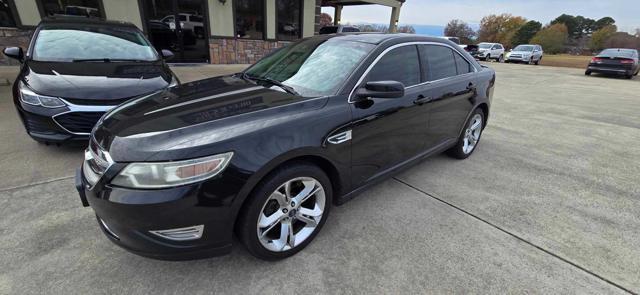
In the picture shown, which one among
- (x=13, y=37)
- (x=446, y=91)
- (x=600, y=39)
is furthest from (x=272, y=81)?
(x=600, y=39)

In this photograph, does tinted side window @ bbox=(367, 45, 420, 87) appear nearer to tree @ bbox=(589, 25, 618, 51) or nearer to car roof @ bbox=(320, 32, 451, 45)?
car roof @ bbox=(320, 32, 451, 45)

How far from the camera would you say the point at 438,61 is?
3234 mm

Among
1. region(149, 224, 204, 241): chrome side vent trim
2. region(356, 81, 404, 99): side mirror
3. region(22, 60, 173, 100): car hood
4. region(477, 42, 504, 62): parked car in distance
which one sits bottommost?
region(477, 42, 504, 62): parked car in distance

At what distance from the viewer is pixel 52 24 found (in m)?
4.54

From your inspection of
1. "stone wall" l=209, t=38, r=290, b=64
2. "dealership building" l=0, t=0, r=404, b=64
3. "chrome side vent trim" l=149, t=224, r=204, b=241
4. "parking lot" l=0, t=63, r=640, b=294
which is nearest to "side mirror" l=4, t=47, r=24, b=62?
"parking lot" l=0, t=63, r=640, b=294

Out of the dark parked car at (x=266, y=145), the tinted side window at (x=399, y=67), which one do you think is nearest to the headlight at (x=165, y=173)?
the dark parked car at (x=266, y=145)

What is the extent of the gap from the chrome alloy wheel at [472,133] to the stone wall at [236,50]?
914 cm

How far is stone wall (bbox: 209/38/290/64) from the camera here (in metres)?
10.9

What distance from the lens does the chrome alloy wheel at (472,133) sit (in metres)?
3.93

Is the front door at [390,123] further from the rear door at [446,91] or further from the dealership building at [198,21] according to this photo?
the dealership building at [198,21]

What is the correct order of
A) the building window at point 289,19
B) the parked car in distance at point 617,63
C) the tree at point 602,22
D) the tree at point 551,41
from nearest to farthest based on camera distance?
1. the building window at point 289,19
2. the parked car in distance at point 617,63
3. the tree at point 551,41
4. the tree at point 602,22

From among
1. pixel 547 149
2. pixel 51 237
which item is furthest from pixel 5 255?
pixel 547 149

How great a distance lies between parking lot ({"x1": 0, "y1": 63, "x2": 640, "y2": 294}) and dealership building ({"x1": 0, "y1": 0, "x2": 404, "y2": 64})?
20.4 ft

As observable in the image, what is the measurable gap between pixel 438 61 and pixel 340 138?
69.0 inches
